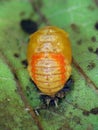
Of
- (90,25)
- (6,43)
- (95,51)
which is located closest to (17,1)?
(6,43)

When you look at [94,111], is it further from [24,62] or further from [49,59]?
[24,62]

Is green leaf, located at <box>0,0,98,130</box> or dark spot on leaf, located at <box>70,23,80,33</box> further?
dark spot on leaf, located at <box>70,23,80,33</box>


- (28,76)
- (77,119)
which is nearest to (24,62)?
(28,76)

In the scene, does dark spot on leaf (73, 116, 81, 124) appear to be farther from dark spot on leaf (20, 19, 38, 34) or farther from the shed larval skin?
dark spot on leaf (20, 19, 38, 34)

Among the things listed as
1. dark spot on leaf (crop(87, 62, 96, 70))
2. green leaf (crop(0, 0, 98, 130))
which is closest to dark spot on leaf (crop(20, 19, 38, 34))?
green leaf (crop(0, 0, 98, 130))

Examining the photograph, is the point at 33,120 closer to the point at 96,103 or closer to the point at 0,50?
the point at 96,103
